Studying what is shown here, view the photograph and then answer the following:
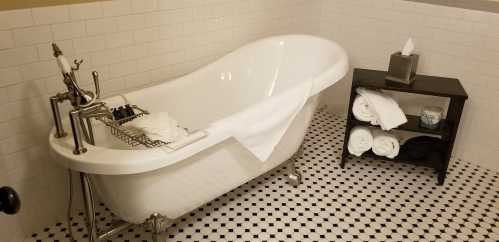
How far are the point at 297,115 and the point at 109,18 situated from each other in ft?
3.28

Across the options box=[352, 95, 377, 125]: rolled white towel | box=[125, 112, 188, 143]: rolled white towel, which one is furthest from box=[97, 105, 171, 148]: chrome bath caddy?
box=[352, 95, 377, 125]: rolled white towel

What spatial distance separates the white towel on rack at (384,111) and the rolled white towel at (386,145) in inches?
4.8

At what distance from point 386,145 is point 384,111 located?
0.75ft

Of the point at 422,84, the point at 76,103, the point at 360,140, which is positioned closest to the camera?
the point at 76,103

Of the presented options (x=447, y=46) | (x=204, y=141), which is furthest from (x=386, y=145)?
(x=204, y=141)

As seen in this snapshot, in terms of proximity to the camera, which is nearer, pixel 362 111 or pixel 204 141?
pixel 204 141

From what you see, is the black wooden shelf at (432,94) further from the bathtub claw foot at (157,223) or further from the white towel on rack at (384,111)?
the bathtub claw foot at (157,223)

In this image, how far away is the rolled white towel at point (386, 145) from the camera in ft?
7.84

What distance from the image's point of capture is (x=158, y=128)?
163 cm

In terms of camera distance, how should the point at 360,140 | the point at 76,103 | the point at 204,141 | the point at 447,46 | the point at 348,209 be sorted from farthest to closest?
1. the point at 447,46
2. the point at 360,140
3. the point at 348,209
4. the point at 204,141
5. the point at 76,103

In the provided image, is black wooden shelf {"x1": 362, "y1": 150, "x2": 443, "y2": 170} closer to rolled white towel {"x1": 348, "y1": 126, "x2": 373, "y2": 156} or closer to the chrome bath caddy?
rolled white towel {"x1": 348, "y1": 126, "x2": 373, "y2": 156}

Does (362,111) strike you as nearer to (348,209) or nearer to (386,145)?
(386,145)

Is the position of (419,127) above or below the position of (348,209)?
above

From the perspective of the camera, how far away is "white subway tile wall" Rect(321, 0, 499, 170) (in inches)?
95.2
